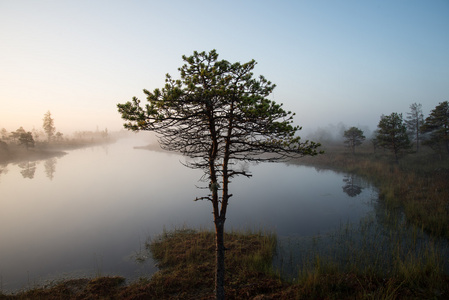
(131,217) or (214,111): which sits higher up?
(214,111)

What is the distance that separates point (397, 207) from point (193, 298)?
1896 cm

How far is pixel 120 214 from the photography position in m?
19.3

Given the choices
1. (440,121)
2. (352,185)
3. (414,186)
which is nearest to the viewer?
(414,186)

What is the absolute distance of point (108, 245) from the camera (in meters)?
13.6

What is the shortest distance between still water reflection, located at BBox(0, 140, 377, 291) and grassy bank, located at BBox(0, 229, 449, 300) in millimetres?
1472

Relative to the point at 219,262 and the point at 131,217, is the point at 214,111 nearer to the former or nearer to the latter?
the point at 219,262

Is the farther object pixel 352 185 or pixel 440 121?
pixel 440 121

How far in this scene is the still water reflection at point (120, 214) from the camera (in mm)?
11664

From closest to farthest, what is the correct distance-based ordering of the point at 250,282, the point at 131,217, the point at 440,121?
the point at 250,282, the point at 131,217, the point at 440,121

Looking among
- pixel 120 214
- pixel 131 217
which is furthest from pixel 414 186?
pixel 120 214

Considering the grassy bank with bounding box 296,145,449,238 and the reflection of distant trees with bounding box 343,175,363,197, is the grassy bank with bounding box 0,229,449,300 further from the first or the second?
the reflection of distant trees with bounding box 343,175,363,197

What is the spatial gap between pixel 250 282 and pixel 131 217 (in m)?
14.4

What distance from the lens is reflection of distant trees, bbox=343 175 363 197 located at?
23211 mm

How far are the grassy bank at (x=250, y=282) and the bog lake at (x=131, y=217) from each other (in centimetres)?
125
